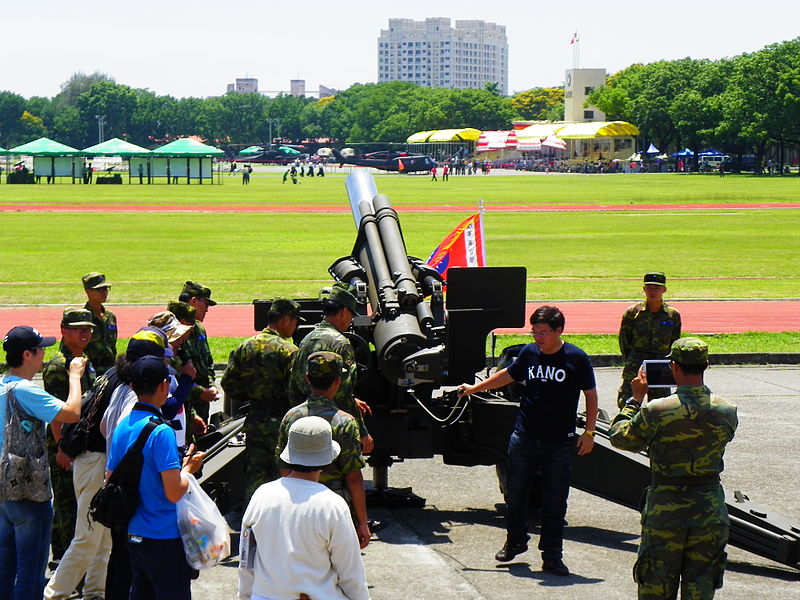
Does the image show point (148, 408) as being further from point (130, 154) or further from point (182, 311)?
point (130, 154)

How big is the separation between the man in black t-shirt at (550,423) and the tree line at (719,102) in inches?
4160

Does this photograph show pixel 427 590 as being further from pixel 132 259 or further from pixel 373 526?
pixel 132 259

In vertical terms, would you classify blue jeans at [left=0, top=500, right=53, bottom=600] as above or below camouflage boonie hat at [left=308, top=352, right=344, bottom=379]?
below

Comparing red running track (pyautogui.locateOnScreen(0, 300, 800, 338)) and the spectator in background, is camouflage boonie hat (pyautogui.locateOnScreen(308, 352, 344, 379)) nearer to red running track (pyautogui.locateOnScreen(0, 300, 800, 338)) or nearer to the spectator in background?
the spectator in background

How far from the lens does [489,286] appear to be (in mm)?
9164

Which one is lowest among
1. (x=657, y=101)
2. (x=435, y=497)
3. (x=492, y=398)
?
(x=435, y=497)

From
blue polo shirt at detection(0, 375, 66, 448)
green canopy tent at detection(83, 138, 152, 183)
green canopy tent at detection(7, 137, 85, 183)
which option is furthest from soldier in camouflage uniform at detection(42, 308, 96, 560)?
green canopy tent at detection(7, 137, 85, 183)

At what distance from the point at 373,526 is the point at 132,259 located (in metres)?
23.3

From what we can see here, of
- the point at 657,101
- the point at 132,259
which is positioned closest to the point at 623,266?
the point at 132,259

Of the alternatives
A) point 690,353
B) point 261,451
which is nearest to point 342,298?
point 261,451

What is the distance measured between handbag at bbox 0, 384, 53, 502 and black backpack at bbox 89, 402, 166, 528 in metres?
1.18

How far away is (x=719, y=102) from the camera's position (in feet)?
393

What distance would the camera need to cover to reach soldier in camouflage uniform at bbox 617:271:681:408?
1129 cm

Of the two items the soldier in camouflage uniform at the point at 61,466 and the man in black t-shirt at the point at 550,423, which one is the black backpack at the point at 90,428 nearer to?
the soldier in camouflage uniform at the point at 61,466
